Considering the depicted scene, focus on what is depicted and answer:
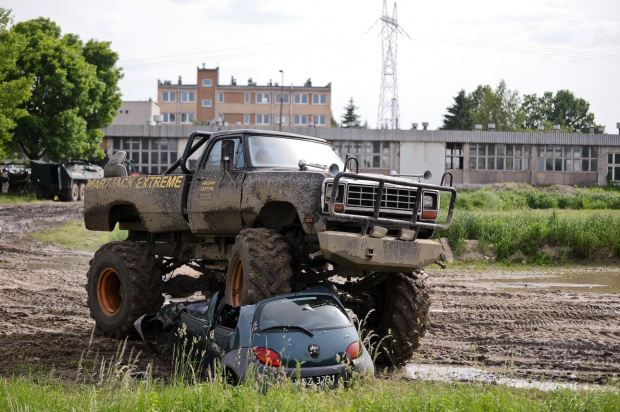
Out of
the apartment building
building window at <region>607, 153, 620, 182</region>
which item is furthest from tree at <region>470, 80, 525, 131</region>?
building window at <region>607, 153, 620, 182</region>

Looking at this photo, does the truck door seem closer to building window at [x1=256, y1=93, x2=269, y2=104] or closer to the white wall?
the white wall

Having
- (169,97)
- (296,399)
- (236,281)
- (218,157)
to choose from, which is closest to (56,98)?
(218,157)

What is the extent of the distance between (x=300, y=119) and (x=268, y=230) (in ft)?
328

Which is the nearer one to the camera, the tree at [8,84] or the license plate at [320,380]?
the license plate at [320,380]

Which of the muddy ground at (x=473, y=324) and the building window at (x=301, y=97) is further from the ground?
the building window at (x=301, y=97)

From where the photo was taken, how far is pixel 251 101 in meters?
109

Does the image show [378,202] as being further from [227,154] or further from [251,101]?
[251,101]

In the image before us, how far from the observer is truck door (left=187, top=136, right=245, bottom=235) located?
10.9m

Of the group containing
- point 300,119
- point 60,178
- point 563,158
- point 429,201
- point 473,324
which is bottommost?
point 473,324

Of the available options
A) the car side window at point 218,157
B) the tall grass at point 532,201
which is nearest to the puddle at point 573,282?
the car side window at point 218,157

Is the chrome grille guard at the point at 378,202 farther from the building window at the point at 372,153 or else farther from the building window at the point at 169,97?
the building window at the point at 169,97

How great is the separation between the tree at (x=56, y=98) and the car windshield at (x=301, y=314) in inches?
1560

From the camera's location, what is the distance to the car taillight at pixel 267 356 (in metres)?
7.97

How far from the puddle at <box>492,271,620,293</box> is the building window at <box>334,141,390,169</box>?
126 ft
